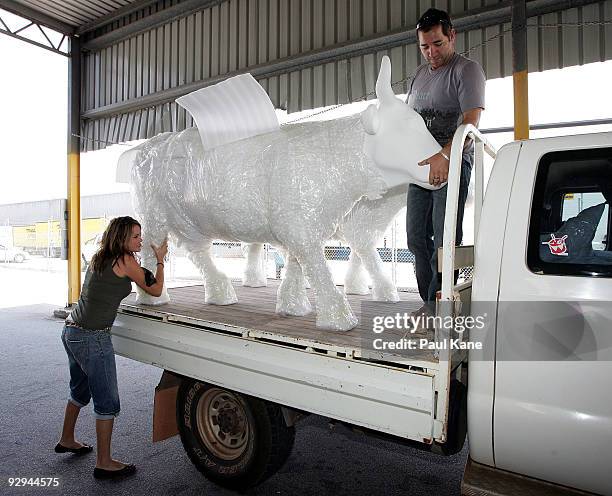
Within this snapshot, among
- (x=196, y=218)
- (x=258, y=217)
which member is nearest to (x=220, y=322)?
(x=258, y=217)

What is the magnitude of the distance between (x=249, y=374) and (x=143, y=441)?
5.67 feet

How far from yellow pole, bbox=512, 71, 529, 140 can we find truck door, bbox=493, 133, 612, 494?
3.13 m

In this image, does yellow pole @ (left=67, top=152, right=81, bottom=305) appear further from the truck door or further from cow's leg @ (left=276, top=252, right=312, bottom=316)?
the truck door

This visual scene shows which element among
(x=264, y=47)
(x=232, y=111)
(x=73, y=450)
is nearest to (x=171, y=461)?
(x=73, y=450)

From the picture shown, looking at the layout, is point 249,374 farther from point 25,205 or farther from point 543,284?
point 25,205

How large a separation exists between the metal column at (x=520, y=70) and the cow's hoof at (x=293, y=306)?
2925 millimetres

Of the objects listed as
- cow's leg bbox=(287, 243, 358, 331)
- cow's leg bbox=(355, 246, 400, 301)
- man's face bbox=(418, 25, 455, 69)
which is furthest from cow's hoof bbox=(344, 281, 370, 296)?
man's face bbox=(418, 25, 455, 69)

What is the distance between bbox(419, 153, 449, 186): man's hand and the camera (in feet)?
7.18

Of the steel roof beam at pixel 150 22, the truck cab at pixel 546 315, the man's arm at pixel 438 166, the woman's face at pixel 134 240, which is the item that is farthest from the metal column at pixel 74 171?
the truck cab at pixel 546 315

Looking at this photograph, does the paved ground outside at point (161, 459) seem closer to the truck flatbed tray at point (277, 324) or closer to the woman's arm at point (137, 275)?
the truck flatbed tray at point (277, 324)

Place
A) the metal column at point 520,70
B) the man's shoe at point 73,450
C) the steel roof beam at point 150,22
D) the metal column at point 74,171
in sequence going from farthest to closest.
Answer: the metal column at point 74,171
the steel roof beam at point 150,22
the metal column at point 520,70
the man's shoe at point 73,450

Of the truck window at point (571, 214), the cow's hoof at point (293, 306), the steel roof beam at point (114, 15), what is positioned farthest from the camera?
the steel roof beam at point (114, 15)

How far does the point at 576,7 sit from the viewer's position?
4.39 m

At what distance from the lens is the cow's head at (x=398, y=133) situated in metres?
2.40
